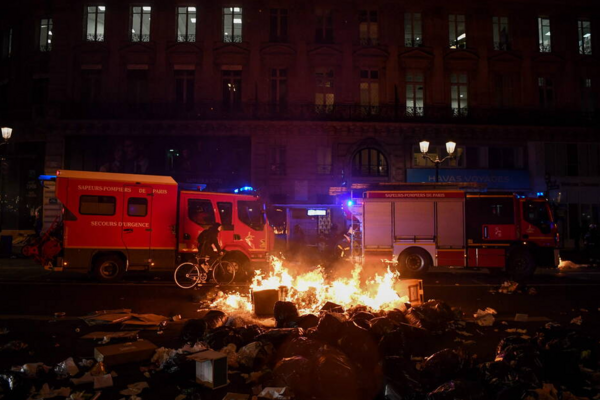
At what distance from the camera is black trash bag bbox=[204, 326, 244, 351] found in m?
5.68

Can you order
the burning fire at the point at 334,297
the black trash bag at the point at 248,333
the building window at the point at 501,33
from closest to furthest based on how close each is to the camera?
the black trash bag at the point at 248,333, the burning fire at the point at 334,297, the building window at the point at 501,33

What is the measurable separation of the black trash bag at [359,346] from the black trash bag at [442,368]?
72 centimetres

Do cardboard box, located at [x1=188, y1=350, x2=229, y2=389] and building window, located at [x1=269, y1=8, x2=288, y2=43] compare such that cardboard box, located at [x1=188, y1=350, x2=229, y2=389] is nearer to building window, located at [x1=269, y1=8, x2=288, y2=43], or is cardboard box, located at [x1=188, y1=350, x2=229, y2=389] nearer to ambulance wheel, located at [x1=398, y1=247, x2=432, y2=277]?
ambulance wheel, located at [x1=398, y1=247, x2=432, y2=277]

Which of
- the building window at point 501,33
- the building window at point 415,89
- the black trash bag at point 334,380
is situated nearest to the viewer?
the black trash bag at point 334,380

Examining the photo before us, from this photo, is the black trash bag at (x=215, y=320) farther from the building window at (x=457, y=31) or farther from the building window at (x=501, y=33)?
the building window at (x=501, y=33)

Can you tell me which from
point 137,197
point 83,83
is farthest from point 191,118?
point 137,197

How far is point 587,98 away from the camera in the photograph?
94.4 feet

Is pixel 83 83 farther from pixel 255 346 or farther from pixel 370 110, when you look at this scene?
pixel 255 346

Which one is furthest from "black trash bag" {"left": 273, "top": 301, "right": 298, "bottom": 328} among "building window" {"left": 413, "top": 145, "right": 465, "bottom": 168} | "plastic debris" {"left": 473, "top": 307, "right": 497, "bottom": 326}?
"building window" {"left": 413, "top": 145, "right": 465, "bottom": 168}

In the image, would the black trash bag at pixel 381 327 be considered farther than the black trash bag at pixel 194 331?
No

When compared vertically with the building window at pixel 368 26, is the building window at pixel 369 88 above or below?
below

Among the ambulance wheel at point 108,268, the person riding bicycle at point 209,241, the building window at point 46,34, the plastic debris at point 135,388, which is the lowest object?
the plastic debris at point 135,388

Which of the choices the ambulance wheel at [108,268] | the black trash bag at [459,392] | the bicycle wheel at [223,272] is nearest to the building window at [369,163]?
the bicycle wheel at [223,272]

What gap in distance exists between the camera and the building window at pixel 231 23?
88.6ft
